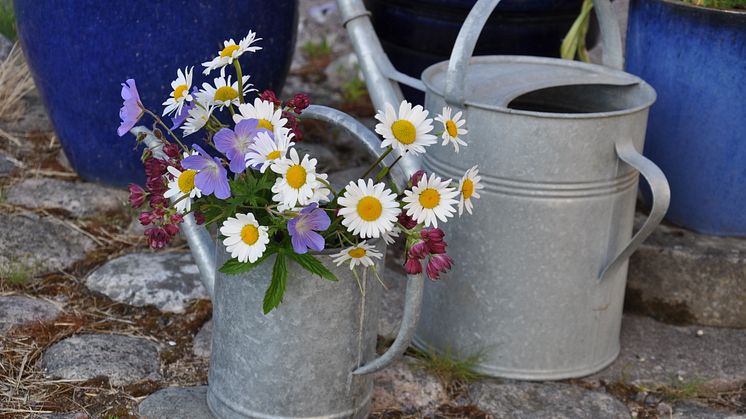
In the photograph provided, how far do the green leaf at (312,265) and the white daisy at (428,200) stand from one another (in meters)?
0.16

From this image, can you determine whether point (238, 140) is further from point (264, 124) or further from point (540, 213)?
point (540, 213)

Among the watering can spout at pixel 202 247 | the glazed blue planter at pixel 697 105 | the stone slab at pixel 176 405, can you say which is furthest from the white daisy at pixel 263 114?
the glazed blue planter at pixel 697 105

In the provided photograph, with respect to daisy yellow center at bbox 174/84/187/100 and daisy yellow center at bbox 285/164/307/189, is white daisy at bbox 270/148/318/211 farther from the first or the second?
daisy yellow center at bbox 174/84/187/100

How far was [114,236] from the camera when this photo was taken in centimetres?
248

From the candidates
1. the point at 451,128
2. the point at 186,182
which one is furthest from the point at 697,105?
the point at 186,182

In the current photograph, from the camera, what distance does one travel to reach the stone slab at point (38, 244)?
231cm

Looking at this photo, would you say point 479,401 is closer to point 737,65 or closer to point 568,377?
point 568,377

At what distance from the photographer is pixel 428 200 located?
1.53 meters

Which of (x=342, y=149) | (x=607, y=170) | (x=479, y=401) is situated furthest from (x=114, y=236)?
(x=607, y=170)

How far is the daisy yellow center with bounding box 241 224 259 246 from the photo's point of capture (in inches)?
59.6

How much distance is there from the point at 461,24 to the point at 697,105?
66cm

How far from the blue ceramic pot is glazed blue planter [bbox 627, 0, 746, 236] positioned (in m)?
0.31

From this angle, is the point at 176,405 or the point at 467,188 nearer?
the point at 467,188

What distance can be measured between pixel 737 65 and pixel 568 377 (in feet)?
2.37
